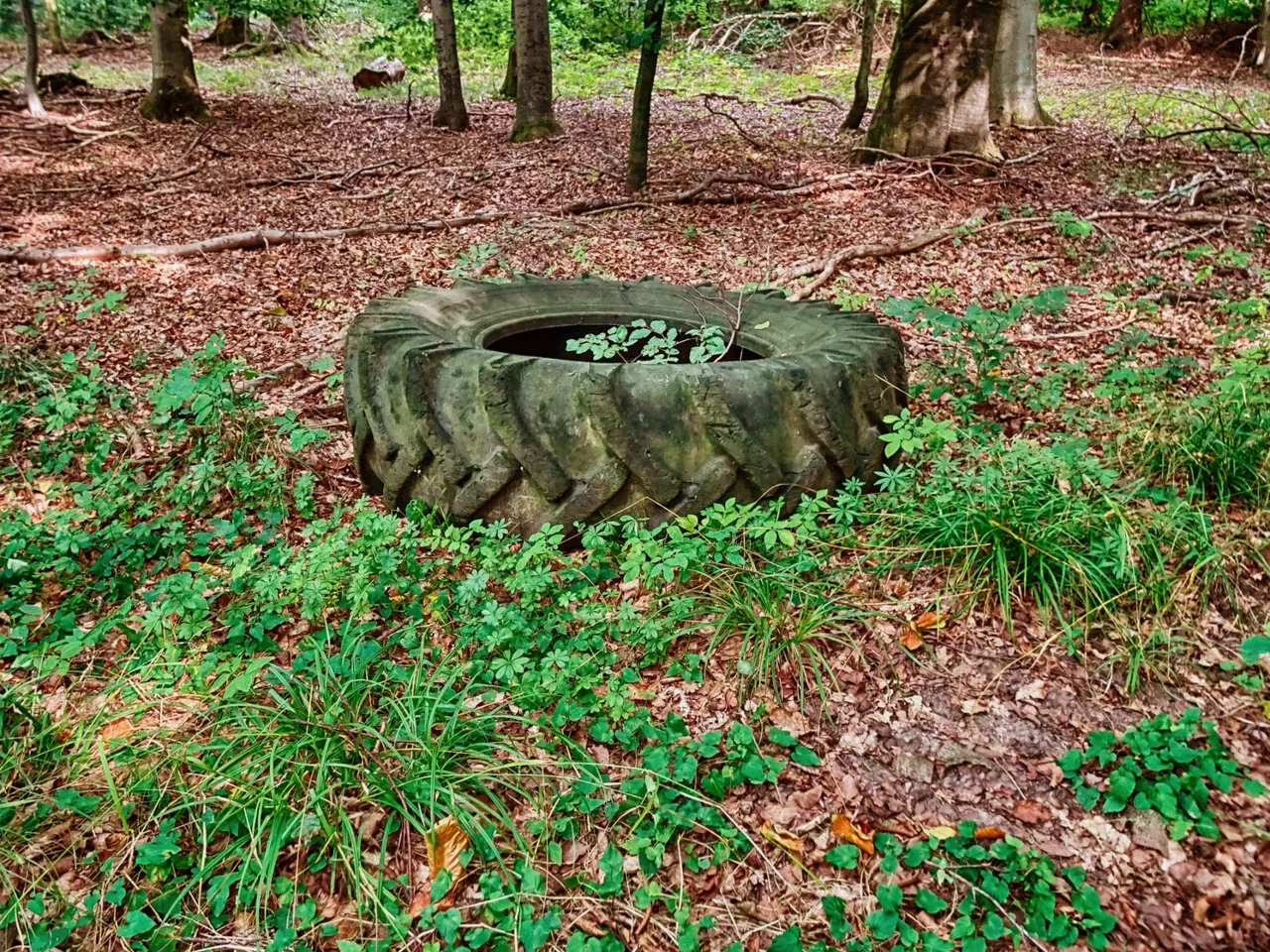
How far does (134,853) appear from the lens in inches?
78.0

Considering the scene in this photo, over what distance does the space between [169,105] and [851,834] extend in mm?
11984

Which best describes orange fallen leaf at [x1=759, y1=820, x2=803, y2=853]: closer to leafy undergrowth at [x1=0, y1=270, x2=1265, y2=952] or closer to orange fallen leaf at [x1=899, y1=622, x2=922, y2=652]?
leafy undergrowth at [x1=0, y1=270, x2=1265, y2=952]

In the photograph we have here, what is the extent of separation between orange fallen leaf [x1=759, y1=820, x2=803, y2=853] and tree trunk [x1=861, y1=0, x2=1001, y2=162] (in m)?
7.19

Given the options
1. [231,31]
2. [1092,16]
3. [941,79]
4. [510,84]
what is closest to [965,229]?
[941,79]

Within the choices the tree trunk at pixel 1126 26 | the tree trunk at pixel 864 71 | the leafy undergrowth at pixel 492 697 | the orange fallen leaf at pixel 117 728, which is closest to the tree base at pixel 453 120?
the tree trunk at pixel 864 71

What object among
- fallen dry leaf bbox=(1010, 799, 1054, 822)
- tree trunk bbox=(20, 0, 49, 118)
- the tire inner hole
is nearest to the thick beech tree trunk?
tree trunk bbox=(20, 0, 49, 118)

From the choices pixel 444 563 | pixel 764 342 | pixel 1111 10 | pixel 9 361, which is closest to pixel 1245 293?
pixel 764 342

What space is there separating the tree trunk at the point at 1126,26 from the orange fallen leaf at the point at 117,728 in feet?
73.2

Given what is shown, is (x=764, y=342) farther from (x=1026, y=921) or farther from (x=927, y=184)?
(x=927, y=184)

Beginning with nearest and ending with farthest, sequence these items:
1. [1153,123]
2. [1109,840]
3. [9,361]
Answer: [1109,840] → [9,361] → [1153,123]

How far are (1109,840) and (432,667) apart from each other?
5.92 ft

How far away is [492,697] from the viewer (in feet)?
7.93

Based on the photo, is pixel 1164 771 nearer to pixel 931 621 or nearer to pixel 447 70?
pixel 931 621

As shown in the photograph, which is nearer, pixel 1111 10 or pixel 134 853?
pixel 134 853
